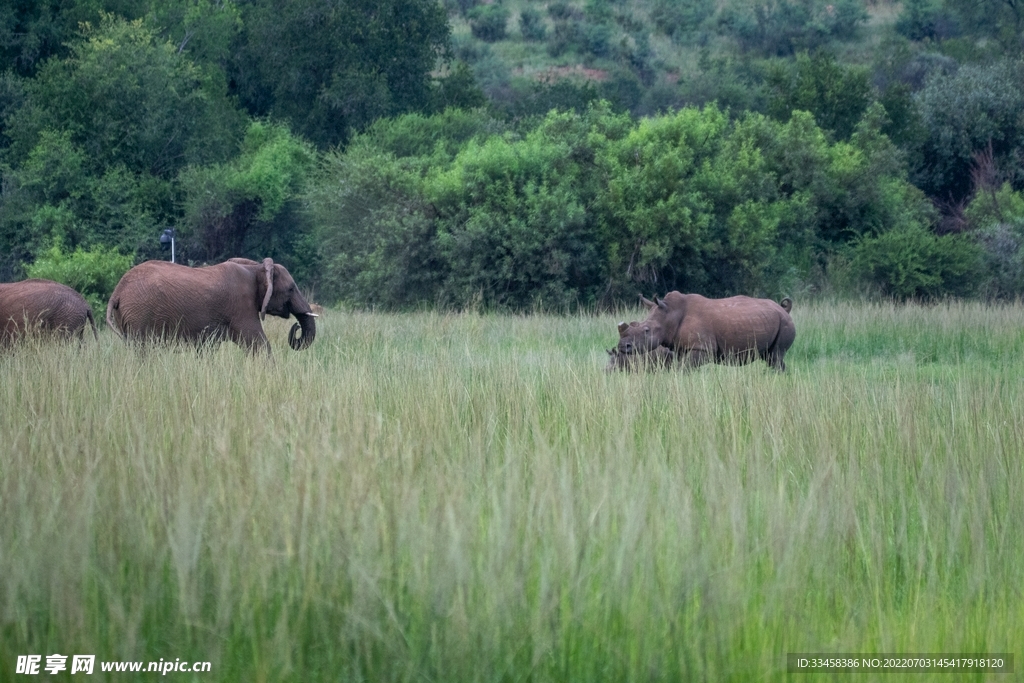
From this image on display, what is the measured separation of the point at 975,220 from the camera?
98.2ft

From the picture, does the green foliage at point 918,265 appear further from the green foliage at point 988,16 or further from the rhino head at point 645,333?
the green foliage at point 988,16

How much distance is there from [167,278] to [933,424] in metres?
6.94

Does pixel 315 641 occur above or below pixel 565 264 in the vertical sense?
above

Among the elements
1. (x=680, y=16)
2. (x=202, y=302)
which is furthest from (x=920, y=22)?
(x=202, y=302)

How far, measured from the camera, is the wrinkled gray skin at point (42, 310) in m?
10.5

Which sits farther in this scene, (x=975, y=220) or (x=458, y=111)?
(x=458, y=111)

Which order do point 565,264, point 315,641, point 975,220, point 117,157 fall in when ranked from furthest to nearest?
point 975,220 < point 117,157 < point 565,264 < point 315,641

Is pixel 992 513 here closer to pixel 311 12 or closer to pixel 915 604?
pixel 915 604

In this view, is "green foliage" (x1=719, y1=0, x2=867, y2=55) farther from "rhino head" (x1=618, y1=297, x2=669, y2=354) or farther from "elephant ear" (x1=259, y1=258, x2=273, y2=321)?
"elephant ear" (x1=259, y1=258, x2=273, y2=321)

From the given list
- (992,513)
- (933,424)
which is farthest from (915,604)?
(933,424)

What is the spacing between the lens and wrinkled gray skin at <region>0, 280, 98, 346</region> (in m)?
Answer: 10.5

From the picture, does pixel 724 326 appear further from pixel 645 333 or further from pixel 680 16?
pixel 680 16

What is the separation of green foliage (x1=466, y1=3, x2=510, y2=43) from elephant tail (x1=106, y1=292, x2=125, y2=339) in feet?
170

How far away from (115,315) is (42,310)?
0.63m
